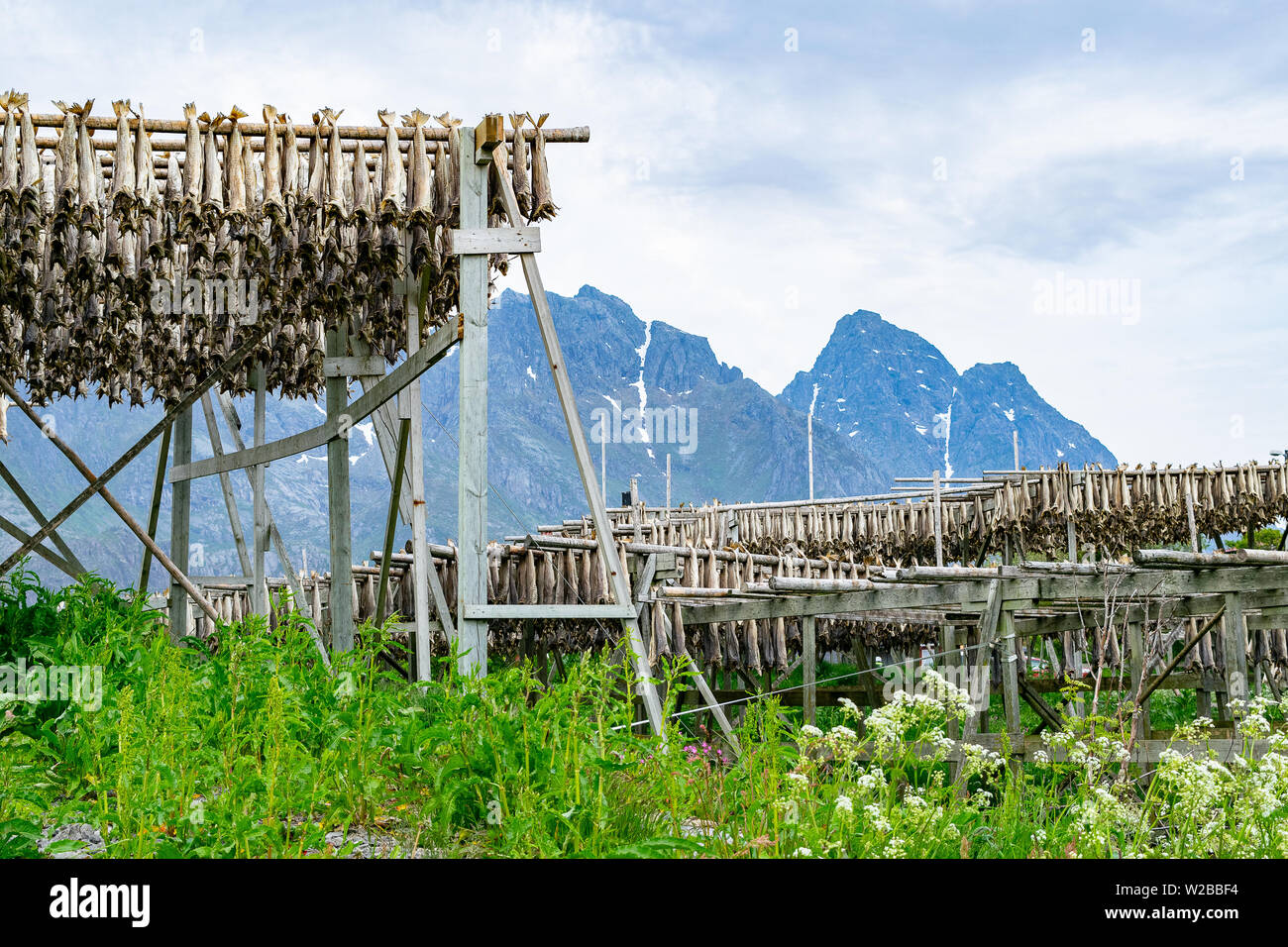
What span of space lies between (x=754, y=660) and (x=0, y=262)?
8.26 metres

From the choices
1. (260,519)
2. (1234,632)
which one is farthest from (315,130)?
(1234,632)

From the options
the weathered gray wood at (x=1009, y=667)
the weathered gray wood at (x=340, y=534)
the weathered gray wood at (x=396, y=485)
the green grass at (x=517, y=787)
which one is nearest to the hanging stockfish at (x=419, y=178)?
the weathered gray wood at (x=396, y=485)

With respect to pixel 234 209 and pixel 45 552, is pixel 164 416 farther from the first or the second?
pixel 234 209

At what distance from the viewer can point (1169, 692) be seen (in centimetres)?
2269

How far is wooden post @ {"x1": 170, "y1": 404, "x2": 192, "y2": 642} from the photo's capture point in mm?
9828

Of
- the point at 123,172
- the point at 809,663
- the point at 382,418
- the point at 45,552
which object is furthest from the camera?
the point at 809,663

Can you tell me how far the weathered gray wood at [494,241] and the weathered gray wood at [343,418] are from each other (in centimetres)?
48

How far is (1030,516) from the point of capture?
62.8 ft

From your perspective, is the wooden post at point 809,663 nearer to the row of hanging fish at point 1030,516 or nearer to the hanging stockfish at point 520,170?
the hanging stockfish at point 520,170

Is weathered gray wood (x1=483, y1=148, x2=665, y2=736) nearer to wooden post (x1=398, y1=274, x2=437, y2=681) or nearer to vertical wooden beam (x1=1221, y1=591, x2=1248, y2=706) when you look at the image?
wooden post (x1=398, y1=274, x2=437, y2=681)

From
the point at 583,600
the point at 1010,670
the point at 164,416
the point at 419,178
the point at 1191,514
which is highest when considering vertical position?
the point at 419,178

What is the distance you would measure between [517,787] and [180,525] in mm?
7684
